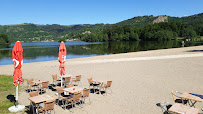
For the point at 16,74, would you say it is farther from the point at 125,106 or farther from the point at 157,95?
the point at 157,95

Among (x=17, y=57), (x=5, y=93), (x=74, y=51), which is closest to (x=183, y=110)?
(x=17, y=57)

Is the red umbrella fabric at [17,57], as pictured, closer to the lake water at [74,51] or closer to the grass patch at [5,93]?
the grass patch at [5,93]

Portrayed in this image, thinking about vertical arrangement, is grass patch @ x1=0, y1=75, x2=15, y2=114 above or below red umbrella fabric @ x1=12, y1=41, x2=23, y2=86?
below

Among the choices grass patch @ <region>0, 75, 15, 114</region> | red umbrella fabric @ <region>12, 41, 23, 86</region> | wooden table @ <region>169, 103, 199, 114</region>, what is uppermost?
red umbrella fabric @ <region>12, 41, 23, 86</region>

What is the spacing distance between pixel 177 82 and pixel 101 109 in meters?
6.68

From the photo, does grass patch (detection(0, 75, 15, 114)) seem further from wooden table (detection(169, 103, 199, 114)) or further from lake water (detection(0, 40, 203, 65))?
lake water (detection(0, 40, 203, 65))

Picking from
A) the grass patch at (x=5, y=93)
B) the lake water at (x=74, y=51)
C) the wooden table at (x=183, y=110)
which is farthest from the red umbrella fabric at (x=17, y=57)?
Result: the lake water at (x=74, y=51)

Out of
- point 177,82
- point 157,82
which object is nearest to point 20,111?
point 157,82

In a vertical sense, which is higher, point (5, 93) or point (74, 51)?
point (74, 51)

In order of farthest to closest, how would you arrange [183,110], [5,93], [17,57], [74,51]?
[74,51] → [5,93] → [17,57] → [183,110]

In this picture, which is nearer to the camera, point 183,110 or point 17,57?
point 183,110

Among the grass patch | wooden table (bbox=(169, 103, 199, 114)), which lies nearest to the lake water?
the grass patch

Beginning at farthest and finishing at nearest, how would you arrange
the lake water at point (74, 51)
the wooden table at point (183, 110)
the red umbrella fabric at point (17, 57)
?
the lake water at point (74, 51) → the red umbrella fabric at point (17, 57) → the wooden table at point (183, 110)

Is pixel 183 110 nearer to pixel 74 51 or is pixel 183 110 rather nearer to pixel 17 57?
pixel 17 57
